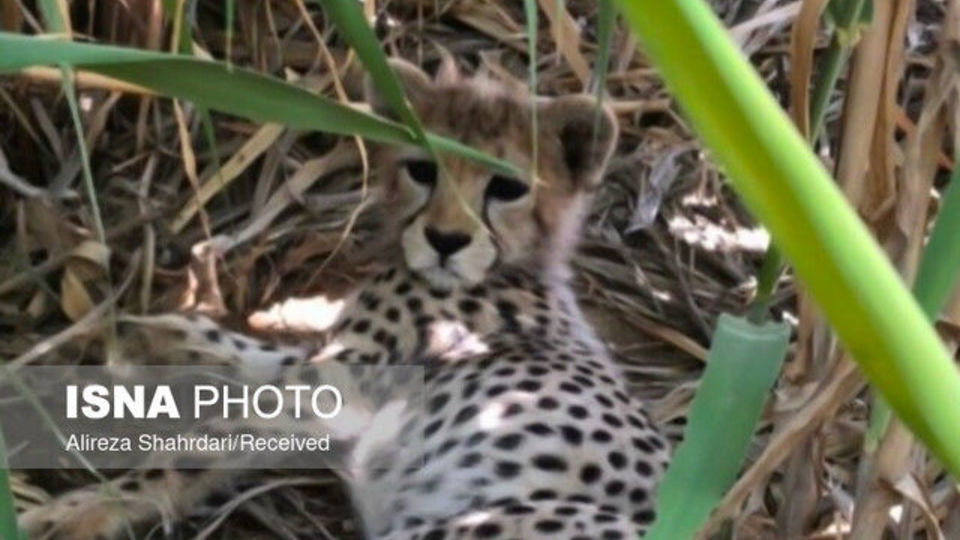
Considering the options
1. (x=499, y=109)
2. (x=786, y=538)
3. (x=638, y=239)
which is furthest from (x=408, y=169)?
(x=786, y=538)

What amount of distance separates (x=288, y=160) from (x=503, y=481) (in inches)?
27.9

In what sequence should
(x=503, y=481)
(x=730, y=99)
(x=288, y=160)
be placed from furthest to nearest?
(x=288, y=160)
(x=503, y=481)
(x=730, y=99)

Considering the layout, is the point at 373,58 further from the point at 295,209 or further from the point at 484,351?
the point at 295,209

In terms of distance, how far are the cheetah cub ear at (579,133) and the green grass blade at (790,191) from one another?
1474mm

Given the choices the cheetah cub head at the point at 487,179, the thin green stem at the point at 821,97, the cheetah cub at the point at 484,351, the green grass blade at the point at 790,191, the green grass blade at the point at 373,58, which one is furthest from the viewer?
the cheetah cub head at the point at 487,179

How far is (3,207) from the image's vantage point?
216cm

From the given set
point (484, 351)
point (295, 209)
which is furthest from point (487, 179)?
point (295, 209)

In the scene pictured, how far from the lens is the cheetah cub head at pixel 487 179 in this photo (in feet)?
6.51

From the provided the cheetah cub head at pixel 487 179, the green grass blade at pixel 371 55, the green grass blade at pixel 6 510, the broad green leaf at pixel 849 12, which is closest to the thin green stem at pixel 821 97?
the broad green leaf at pixel 849 12

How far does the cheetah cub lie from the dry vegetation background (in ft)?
0.26

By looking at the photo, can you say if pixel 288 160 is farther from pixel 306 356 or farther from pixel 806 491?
pixel 806 491

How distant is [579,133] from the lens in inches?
80.5

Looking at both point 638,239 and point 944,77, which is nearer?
point 944,77

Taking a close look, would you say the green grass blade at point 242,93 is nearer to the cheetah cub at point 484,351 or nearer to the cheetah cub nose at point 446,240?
the cheetah cub at point 484,351
